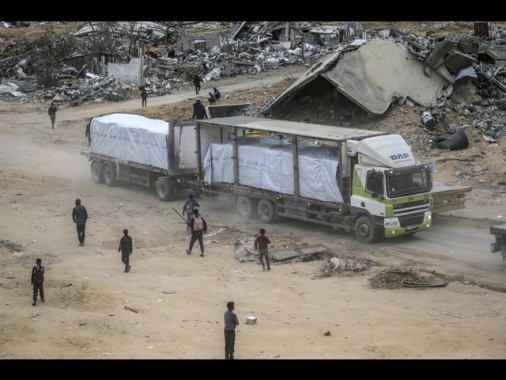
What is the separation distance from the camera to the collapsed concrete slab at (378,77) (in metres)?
32.5

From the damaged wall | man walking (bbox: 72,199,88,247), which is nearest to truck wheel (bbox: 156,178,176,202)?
man walking (bbox: 72,199,88,247)

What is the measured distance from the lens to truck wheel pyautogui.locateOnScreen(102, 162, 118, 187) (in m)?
27.7

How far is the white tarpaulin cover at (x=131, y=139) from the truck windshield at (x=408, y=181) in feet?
27.3

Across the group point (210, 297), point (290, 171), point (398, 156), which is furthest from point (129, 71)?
point (210, 297)

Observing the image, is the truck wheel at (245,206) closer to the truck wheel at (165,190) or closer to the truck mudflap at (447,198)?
the truck wheel at (165,190)

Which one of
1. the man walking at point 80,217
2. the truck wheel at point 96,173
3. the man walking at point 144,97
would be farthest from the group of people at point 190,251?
the man walking at point 144,97

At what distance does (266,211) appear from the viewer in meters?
22.4

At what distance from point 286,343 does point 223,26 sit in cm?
5754

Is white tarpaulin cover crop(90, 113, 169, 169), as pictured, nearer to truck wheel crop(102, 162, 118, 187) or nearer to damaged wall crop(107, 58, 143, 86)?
truck wheel crop(102, 162, 118, 187)

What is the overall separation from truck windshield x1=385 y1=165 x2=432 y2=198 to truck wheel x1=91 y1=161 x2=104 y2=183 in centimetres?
1261

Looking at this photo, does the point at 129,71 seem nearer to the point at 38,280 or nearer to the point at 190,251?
the point at 190,251
